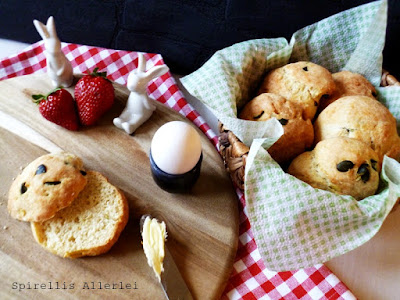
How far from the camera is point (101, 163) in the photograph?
1062 mm

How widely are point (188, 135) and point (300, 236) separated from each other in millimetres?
319

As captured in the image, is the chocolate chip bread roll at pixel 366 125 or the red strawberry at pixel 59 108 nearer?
the chocolate chip bread roll at pixel 366 125

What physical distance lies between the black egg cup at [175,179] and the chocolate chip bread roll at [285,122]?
177mm

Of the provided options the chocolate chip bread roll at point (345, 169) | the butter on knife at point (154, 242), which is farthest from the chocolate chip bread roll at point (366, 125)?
the butter on knife at point (154, 242)

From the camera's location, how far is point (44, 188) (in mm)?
897

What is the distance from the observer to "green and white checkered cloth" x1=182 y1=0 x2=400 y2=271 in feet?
2.72

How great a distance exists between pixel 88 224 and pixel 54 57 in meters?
0.47

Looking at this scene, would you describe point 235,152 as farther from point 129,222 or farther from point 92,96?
point 92,96

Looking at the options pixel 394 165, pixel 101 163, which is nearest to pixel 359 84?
pixel 394 165

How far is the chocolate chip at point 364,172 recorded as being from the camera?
2.83 ft

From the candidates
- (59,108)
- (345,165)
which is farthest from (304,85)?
(59,108)

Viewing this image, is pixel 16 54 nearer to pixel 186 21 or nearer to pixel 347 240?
pixel 186 21

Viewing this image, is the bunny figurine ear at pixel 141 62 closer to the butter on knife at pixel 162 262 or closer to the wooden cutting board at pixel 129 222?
the wooden cutting board at pixel 129 222

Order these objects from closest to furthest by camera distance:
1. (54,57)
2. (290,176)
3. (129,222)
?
1. (290,176)
2. (129,222)
3. (54,57)
